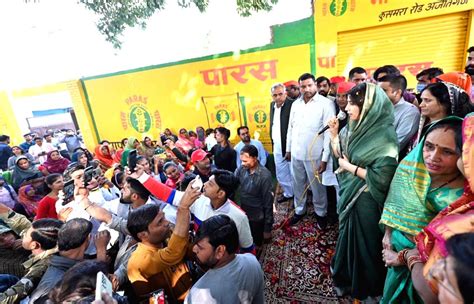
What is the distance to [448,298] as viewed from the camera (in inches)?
30.0

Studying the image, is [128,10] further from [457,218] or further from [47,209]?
[457,218]

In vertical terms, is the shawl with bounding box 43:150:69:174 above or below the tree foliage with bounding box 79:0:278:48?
below

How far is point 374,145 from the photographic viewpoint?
2035 millimetres

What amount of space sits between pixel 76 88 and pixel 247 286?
10140 millimetres

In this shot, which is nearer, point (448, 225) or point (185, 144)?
point (448, 225)

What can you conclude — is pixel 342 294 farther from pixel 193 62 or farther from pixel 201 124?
pixel 193 62

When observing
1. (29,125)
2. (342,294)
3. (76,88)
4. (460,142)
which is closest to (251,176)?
(342,294)

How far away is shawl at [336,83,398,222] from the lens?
1.95 meters

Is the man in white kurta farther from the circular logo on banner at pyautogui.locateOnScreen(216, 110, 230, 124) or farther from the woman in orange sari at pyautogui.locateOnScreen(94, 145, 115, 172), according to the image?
the woman in orange sari at pyautogui.locateOnScreen(94, 145, 115, 172)

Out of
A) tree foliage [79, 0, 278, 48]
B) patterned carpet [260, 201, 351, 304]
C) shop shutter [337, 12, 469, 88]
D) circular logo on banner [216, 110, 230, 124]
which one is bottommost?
patterned carpet [260, 201, 351, 304]

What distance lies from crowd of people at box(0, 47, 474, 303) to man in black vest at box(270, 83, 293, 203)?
79 cm

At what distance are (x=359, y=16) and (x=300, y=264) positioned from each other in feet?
17.3

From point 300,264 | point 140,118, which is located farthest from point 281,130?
point 140,118

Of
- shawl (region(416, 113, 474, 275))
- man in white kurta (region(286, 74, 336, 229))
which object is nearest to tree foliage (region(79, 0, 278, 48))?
man in white kurta (region(286, 74, 336, 229))
